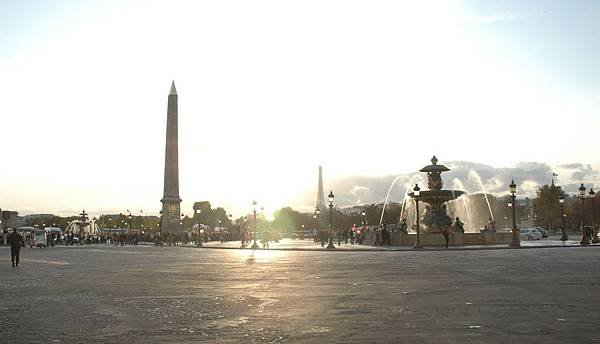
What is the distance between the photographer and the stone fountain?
54.2 metres

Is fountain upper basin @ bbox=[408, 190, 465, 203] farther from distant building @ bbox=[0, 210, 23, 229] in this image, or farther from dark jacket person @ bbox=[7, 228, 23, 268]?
distant building @ bbox=[0, 210, 23, 229]

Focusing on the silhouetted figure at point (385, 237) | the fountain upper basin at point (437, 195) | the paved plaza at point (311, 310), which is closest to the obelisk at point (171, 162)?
the silhouetted figure at point (385, 237)

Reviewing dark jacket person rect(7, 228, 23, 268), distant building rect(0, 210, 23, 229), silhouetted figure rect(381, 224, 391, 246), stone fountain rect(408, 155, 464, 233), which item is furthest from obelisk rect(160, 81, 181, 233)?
distant building rect(0, 210, 23, 229)

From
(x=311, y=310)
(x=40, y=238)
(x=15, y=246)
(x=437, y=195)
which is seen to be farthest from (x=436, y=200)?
(x=40, y=238)

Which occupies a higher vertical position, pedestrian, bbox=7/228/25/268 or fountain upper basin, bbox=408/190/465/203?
fountain upper basin, bbox=408/190/465/203

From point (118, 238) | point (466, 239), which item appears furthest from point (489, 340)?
point (118, 238)

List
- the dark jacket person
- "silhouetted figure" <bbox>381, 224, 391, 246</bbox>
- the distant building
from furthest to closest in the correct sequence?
the distant building, "silhouetted figure" <bbox>381, 224, 391, 246</bbox>, the dark jacket person

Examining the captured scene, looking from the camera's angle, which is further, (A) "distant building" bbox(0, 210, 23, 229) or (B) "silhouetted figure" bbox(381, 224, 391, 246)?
(A) "distant building" bbox(0, 210, 23, 229)

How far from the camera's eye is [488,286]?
51.3 ft

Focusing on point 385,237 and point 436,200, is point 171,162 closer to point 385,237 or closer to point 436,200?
point 385,237

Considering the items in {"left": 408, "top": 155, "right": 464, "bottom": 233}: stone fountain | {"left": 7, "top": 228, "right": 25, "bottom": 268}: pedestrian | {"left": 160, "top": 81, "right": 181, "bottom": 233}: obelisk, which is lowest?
{"left": 7, "top": 228, "right": 25, "bottom": 268}: pedestrian

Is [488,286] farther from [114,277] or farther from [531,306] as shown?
[114,277]

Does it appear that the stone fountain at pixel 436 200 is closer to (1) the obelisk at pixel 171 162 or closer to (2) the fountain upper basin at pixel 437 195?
(2) the fountain upper basin at pixel 437 195

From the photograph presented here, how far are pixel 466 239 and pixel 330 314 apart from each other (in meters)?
40.9
